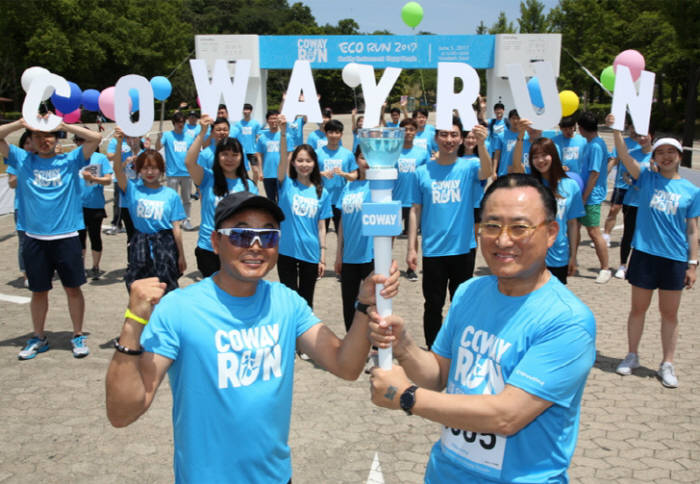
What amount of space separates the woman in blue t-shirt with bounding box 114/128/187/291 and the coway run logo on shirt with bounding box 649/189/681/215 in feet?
15.0

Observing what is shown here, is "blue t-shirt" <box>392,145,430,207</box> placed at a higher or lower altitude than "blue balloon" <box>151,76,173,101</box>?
lower

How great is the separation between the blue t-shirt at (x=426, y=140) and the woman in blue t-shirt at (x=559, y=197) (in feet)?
18.3

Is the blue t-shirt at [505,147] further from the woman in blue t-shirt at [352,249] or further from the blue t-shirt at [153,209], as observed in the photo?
the blue t-shirt at [153,209]

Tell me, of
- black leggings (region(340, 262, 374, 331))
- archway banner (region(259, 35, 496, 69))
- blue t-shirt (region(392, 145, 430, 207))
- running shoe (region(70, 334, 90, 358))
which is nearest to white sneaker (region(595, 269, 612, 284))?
blue t-shirt (region(392, 145, 430, 207))

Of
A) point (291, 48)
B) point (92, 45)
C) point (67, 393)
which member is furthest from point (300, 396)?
point (92, 45)

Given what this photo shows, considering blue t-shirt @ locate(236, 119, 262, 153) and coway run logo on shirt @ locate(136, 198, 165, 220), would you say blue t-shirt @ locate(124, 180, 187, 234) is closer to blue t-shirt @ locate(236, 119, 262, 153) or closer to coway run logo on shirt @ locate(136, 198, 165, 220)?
coway run logo on shirt @ locate(136, 198, 165, 220)

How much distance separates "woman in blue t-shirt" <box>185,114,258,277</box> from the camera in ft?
20.1

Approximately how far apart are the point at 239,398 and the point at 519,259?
3.83 ft

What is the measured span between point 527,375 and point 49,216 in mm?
5326

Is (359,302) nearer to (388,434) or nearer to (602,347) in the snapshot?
(388,434)

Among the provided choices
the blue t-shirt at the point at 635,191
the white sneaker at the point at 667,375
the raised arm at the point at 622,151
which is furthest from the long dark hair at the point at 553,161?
the blue t-shirt at the point at 635,191

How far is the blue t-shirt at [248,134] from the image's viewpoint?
13.6m

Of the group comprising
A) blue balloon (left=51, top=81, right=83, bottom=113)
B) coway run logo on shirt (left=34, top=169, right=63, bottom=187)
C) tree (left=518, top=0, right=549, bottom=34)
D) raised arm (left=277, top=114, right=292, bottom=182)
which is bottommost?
coway run logo on shirt (left=34, top=169, right=63, bottom=187)

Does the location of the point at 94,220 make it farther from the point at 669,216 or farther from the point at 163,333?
the point at 669,216
